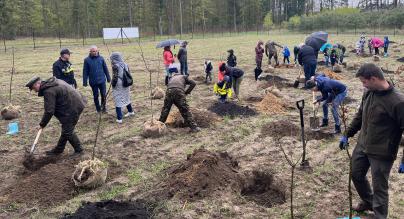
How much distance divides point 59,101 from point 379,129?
5.03 meters

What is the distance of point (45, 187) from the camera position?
5938 millimetres

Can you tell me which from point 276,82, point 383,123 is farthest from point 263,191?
point 276,82

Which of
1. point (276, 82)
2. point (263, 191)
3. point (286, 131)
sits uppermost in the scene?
point (276, 82)

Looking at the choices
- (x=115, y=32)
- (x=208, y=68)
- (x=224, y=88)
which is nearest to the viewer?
(x=224, y=88)

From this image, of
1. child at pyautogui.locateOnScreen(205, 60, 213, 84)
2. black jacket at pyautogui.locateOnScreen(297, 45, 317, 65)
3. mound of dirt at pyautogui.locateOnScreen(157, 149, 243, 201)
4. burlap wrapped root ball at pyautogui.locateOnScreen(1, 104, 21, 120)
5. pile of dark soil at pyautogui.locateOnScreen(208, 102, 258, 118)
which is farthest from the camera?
child at pyautogui.locateOnScreen(205, 60, 213, 84)

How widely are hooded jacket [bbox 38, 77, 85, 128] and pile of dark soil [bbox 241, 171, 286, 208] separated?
3246 mm

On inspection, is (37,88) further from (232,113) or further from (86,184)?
(232,113)

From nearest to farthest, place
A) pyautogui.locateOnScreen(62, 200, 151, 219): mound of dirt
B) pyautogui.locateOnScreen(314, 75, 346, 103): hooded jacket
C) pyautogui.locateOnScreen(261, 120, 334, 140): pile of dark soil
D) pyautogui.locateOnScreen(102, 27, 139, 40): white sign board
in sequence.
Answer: pyautogui.locateOnScreen(62, 200, 151, 219): mound of dirt
pyautogui.locateOnScreen(314, 75, 346, 103): hooded jacket
pyautogui.locateOnScreen(261, 120, 334, 140): pile of dark soil
pyautogui.locateOnScreen(102, 27, 139, 40): white sign board

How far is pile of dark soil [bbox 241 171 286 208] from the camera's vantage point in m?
5.68

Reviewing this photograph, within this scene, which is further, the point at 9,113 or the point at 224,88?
the point at 224,88

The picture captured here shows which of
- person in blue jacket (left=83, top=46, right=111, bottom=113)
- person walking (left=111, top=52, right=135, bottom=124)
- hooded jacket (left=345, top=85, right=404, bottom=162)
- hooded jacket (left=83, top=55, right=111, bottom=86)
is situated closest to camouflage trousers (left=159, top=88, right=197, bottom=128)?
person walking (left=111, top=52, right=135, bottom=124)

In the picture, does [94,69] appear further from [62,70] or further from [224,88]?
[224,88]

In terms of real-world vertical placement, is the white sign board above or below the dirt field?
above

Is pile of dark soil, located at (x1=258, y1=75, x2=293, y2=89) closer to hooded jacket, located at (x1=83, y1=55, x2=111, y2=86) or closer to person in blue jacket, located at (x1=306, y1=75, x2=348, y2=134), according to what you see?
person in blue jacket, located at (x1=306, y1=75, x2=348, y2=134)
